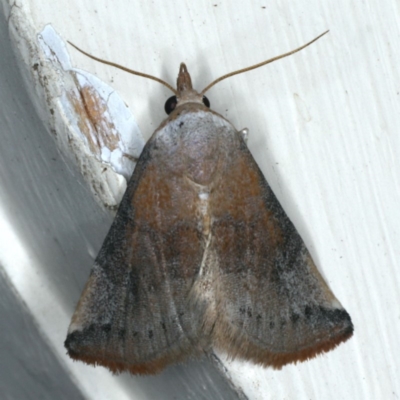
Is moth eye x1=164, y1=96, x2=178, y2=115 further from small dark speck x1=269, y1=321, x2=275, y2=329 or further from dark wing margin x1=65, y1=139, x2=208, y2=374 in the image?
small dark speck x1=269, y1=321, x2=275, y2=329

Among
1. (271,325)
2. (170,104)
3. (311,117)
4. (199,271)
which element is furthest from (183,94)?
(271,325)

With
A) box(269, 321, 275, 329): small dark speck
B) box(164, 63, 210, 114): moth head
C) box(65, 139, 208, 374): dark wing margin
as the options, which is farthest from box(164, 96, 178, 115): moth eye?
box(269, 321, 275, 329): small dark speck

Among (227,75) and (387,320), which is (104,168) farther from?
(387,320)

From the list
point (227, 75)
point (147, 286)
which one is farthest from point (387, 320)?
point (227, 75)

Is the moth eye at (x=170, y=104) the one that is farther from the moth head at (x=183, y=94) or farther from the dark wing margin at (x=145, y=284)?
the dark wing margin at (x=145, y=284)

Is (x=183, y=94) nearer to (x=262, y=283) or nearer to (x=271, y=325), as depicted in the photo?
(x=262, y=283)

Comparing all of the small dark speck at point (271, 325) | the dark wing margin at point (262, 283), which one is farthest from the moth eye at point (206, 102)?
the small dark speck at point (271, 325)

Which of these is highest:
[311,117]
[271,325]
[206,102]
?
[206,102]
